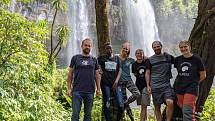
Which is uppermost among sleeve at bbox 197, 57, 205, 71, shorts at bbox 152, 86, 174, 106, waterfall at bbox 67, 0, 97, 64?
waterfall at bbox 67, 0, 97, 64

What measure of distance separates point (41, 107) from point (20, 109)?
66 cm

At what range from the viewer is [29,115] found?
18.6ft

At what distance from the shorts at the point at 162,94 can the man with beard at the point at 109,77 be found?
66cm

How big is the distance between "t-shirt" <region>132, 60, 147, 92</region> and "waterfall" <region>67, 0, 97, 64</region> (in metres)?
21.9

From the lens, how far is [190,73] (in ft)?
16.4

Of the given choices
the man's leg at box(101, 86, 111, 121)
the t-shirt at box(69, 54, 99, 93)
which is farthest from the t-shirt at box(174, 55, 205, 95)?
the t-shirt at box(69, 54, 99, 93)

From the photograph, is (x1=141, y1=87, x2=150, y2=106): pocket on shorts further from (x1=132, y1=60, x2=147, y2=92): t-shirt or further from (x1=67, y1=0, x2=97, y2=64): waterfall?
(x1=67, y1=0, x2=97, y2=64): waterfall

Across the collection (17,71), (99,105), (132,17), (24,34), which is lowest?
(99,105)

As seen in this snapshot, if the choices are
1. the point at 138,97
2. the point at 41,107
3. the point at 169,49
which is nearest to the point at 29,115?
the point at 41,107

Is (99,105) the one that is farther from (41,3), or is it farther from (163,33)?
(163,33)

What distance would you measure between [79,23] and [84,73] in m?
23.3

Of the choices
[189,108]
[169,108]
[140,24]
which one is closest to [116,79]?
[169,108]

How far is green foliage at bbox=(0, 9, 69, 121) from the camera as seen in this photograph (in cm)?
549

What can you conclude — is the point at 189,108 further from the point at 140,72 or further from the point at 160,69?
the point at 140,72
